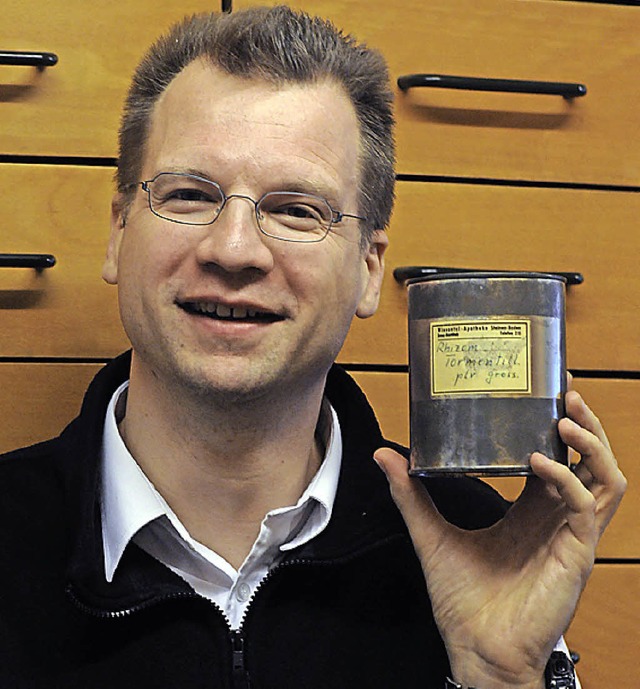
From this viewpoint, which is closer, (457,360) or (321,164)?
(457,360)

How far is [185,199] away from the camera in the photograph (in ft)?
3.76

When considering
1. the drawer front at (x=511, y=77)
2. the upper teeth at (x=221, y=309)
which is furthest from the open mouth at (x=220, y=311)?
the drawer front at (x=511, y=77)

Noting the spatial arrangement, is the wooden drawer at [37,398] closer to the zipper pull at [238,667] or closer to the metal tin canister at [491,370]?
the zipper pull at [238,667]

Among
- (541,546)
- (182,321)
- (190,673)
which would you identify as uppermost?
(182,321)

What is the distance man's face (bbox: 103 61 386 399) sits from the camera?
1.12 meters

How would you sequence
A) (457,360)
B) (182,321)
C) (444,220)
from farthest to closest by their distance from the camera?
(444,220), (182,321), (457,360)

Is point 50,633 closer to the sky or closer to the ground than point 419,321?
closer to the ground

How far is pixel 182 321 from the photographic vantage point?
1126 mm

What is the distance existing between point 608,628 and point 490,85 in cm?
62

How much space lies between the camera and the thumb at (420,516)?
1.18 m

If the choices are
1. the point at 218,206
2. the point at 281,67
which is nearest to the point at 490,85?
the point at 281,67

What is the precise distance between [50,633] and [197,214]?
40 centimetres

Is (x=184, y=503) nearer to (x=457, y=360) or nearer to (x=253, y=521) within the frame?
(x=253, y=521)

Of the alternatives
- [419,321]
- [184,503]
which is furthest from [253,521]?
[419,321]
